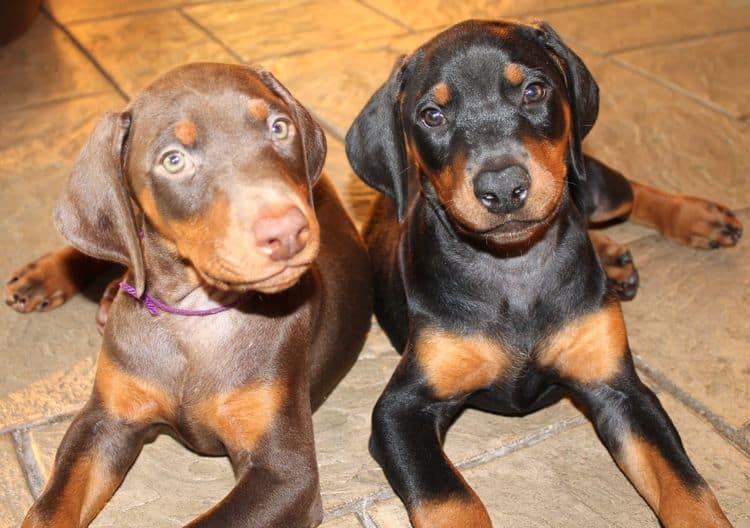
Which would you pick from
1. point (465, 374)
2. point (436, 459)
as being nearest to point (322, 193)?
point (465, 374)

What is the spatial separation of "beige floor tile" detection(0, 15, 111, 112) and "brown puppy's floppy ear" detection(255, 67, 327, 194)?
450 centimetres

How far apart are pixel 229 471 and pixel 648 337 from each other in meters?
2.16

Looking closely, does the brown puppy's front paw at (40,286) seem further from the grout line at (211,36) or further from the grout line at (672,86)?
the grout line at (672,86)

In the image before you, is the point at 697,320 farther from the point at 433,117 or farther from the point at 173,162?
the point at 173,162

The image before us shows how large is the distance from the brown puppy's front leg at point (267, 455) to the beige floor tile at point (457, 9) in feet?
19.3

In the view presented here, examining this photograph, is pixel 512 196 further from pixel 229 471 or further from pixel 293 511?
pixel 229 471

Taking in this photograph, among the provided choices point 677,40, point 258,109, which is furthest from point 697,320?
point 677,40

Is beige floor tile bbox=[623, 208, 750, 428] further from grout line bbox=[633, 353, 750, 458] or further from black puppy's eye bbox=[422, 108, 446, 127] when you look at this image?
black puppy's eye bbox=[422, 108, 446, 127]

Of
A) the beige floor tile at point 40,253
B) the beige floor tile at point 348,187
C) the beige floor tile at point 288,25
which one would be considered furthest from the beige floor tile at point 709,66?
the beige floor tile at point 40,253

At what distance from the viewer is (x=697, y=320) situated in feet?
17.1

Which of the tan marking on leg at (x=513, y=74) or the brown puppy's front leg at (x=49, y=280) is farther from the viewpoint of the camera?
the brown puppy's front leg at (x=49, y=280)

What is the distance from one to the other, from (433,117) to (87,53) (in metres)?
5.73

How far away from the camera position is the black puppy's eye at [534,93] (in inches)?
160

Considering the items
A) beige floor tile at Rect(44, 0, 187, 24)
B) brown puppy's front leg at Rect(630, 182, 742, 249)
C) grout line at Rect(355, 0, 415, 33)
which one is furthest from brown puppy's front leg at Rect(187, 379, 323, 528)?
beige floor tile at Rect(44, 0, 187, 24)
